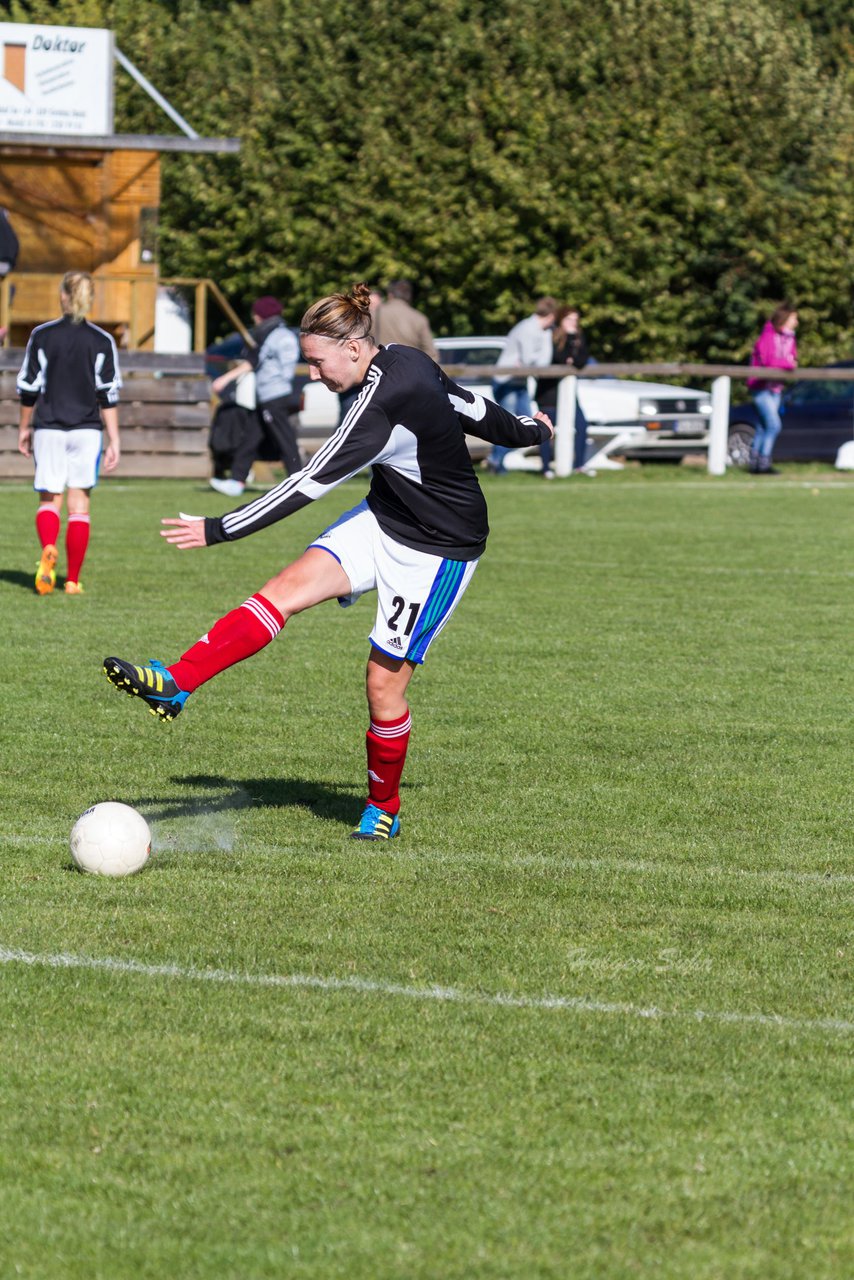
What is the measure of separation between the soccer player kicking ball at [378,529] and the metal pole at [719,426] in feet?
61.2

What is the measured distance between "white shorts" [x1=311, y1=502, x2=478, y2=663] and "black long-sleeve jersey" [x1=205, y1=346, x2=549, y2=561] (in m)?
0.04

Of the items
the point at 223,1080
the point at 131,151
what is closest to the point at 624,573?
the point at 223,1080

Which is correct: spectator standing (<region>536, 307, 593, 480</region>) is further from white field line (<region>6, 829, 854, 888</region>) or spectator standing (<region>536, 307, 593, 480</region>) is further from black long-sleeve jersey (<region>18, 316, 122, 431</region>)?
white field line (<region>6, 829, 854, 888</region>)

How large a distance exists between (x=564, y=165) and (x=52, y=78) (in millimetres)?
12917

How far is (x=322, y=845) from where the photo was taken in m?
6.66

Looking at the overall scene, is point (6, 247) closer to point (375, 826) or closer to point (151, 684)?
point (375, 826)

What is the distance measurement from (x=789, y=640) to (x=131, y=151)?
20448 mm

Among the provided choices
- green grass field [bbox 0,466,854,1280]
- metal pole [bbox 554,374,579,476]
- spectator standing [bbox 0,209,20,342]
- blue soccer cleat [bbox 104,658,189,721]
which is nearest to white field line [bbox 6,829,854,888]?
green grass field [bbox 0,466,854,1280]

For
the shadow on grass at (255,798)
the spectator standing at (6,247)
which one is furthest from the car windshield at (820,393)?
the shadow on grass at (255,798)

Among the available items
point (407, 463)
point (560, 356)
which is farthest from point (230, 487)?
point (407, 463)

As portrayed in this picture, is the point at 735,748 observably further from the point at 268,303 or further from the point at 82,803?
the point at 268,303

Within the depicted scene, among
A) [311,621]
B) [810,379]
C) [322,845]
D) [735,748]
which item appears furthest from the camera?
[810,379]

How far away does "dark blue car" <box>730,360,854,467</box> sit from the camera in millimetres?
27375

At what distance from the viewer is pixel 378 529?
22.1 ft
